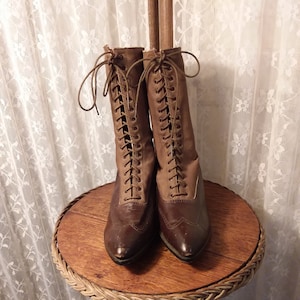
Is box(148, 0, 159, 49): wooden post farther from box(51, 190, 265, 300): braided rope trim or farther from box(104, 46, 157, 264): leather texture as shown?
box(51, 190, 265, 300): braided rope trim

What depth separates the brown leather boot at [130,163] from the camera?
50 cm

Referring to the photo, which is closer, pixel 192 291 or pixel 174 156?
pixel 192 291

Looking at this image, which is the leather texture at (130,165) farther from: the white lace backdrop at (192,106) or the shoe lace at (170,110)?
the white lace backdrop at (192,106)

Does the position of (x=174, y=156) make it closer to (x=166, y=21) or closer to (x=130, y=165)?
(x=130, y=165)

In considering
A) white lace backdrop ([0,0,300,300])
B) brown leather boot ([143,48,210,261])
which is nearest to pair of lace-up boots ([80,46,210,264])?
brown leather boot ([143,48,210,261])

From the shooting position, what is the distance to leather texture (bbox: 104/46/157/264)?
0.50 metres

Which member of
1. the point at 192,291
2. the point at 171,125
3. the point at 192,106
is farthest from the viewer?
the point at 192,106

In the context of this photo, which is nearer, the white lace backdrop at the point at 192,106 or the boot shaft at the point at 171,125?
the boot shaft at the point at 171,125

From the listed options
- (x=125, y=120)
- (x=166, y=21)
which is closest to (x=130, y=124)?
(x=125, y=120)

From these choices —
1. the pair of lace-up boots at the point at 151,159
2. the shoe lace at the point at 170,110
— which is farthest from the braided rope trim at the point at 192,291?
the shoe lace at the point at 170,110

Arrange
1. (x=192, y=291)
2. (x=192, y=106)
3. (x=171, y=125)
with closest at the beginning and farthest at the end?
(x=192, y=291) → (x=171, y=125) → (x=192, y=106)

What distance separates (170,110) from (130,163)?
0.12 metres

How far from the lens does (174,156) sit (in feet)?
1.83

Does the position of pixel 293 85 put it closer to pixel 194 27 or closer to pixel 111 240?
pixel 194 27
